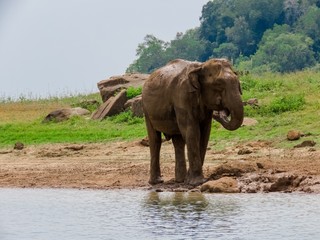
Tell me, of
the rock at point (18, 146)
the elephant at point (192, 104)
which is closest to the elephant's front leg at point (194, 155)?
the elephant at point (192, 104)

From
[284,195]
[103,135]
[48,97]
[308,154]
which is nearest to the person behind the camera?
[284,195]

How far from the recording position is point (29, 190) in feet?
49.7

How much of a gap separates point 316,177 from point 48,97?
68.7 ft

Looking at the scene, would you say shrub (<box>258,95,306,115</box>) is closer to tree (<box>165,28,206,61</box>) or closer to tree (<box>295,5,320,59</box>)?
tree (<box>295,5,320,59</box>)

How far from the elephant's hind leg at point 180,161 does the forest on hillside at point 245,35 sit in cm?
4828

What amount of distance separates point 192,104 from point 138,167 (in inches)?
135

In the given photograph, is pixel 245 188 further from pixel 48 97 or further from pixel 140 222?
pixel 48 97

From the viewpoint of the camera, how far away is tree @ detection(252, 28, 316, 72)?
61.7 meters

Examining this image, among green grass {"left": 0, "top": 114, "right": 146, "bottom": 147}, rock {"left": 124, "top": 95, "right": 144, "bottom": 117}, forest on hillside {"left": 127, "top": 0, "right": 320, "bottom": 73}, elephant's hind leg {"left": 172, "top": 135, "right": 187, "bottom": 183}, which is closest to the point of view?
elephant's hind leg {"left": 172, "top": 135, "right": 187, "bottom": 183}

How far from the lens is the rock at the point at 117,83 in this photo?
2734 centimetres

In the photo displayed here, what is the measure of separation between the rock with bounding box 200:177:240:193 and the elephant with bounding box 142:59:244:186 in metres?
0.54

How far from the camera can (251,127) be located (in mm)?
20000

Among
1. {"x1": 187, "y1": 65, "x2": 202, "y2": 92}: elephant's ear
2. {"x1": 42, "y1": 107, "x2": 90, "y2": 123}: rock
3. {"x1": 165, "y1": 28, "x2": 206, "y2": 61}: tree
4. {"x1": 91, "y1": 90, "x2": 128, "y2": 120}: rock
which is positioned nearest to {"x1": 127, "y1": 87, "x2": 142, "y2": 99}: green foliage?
{"x1": 91, "y1": 90, "x2": 128, "y2": 120}: rock

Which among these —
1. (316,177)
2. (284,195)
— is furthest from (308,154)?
(284,195)
